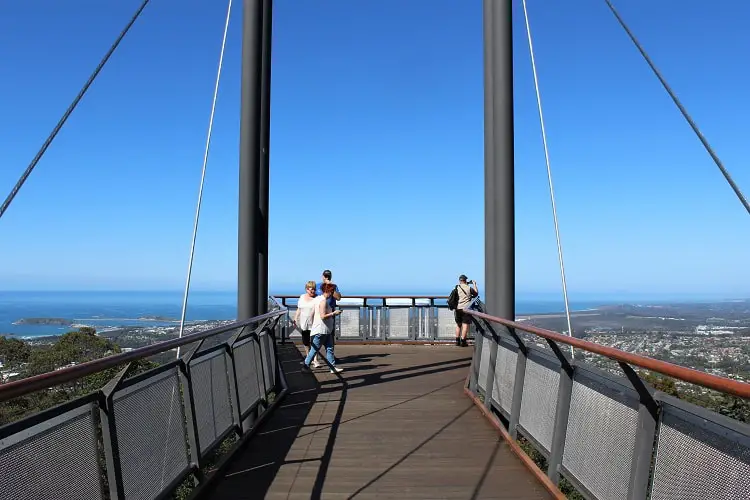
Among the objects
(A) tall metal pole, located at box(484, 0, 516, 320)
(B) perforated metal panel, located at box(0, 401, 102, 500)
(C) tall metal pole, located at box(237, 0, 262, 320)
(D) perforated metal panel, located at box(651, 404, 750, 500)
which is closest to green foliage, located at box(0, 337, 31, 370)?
(C) tall metal pole, located at box(237, 0, 262, 320)

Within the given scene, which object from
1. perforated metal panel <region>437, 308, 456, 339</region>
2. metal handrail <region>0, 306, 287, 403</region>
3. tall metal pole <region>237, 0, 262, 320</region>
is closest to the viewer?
metal handrail <region>0, 306, 287, 403</region>

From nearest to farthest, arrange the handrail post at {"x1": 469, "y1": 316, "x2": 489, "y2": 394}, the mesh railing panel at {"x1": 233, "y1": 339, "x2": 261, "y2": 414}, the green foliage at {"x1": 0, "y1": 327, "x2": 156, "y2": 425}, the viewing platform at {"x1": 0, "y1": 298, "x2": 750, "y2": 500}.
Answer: the viewing platform at {"x1": 0, "y1": 298, "x2": 750, "y2": 500}, the green foliage at {"x1": 0, "y1": 327, "x2": 156, "y2": 425}, the mesh railing panel at {"x1": 233, "y1": 339, "x2": 261, "y2": 414}, the handrail post at {"x1": 469, "y1": 316, "x2": 489, "y2": 394}

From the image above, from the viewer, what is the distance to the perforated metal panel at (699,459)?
2506 millimetres

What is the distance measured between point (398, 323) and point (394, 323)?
10cm

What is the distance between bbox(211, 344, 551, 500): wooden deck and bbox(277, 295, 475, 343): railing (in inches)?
281

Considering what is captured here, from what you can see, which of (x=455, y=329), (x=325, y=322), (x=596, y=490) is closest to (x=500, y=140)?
(x=325, y=322)

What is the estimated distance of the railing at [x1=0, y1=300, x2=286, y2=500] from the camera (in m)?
2.64

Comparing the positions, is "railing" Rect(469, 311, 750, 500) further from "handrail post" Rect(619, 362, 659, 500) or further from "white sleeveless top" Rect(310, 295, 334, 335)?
"white sleeveless top" Rect(310, 295, 334, 335)

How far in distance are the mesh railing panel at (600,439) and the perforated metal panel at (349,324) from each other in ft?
43.1

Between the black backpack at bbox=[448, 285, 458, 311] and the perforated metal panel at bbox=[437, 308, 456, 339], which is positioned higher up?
the black backpack at bbox=[448, 285, 458, 311]

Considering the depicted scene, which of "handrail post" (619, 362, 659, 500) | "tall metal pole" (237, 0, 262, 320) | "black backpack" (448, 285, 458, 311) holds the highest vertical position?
"tall metal pole" (237, 0, 262, 320)

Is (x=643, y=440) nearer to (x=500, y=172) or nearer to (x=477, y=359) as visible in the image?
(x=477, y=359)

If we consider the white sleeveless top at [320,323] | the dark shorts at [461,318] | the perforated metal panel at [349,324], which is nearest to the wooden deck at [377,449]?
the white sleeveless top at [320,323]

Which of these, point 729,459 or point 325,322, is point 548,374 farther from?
point 325,322
